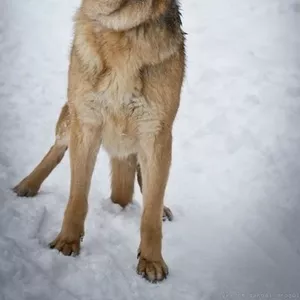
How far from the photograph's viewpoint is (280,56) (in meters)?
6.65

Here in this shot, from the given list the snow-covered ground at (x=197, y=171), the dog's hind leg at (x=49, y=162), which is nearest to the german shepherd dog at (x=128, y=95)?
the snow-covered ground at (x=197, y=171)

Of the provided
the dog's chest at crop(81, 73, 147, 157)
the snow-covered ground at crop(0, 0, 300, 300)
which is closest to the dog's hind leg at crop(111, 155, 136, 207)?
the snow-covered ground at crop(0, 0, 300, 300)

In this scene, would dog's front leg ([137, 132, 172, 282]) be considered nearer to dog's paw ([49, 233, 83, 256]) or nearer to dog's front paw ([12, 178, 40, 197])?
dog's paw ([49, 233, 83, 256])

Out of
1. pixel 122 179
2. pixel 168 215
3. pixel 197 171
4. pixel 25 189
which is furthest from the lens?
pixel 197 171

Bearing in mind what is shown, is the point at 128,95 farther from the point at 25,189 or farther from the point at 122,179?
the point at 25,189

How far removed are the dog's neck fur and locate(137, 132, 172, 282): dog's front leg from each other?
81 centimetres

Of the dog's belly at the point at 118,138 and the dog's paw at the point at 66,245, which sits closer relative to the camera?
the dog's paw at the point at 66,245

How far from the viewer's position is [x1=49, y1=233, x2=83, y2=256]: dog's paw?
273cm

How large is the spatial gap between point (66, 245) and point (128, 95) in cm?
114

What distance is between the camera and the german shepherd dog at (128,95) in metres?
2.71

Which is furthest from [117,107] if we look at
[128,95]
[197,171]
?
[197,171]

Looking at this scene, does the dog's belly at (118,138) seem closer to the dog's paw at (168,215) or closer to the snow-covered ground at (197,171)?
the snow-covered ground at (197,171)

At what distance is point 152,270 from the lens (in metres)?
2.75

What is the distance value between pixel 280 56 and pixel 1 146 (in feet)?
15.7
